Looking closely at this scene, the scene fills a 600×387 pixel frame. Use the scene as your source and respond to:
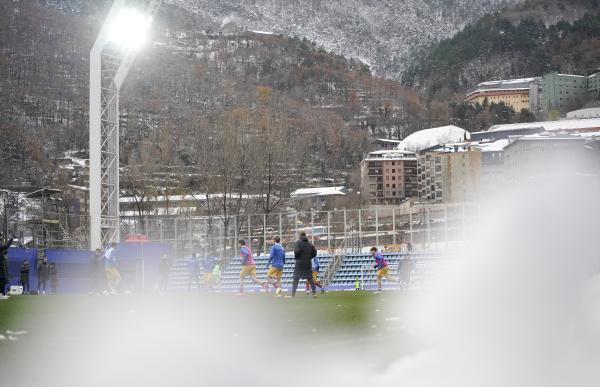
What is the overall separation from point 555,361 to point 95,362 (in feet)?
22.0

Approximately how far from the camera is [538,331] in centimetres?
1281

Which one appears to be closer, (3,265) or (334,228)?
(3,265)

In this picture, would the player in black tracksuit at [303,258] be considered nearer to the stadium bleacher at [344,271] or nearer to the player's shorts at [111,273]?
the player's shorts at [111,273]

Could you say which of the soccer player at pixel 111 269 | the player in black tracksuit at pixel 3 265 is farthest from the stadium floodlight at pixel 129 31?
the player in black tracksuit at pixel 3 265

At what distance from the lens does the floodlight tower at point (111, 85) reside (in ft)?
172

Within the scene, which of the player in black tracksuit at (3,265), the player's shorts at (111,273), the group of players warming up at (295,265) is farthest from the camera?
the player's shorts at (111,273)

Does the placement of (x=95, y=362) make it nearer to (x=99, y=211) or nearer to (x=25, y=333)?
(x=25, y=333)

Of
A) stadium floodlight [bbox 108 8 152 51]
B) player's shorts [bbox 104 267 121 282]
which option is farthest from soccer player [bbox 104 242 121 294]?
stadium floodlight [bbox 108 8 152 51]

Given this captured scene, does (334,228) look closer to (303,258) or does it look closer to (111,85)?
(111,85)

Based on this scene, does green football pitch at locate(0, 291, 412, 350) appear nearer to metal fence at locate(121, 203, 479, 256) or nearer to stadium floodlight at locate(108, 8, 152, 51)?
stadium floodlight at locate(108, 8, 152, 51)

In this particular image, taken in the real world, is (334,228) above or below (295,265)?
below

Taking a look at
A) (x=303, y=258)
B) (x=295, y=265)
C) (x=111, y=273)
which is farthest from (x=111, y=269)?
(x=303, y=258)

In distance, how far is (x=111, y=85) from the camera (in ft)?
179

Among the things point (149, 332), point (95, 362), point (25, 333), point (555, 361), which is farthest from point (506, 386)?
point (25, 333)
